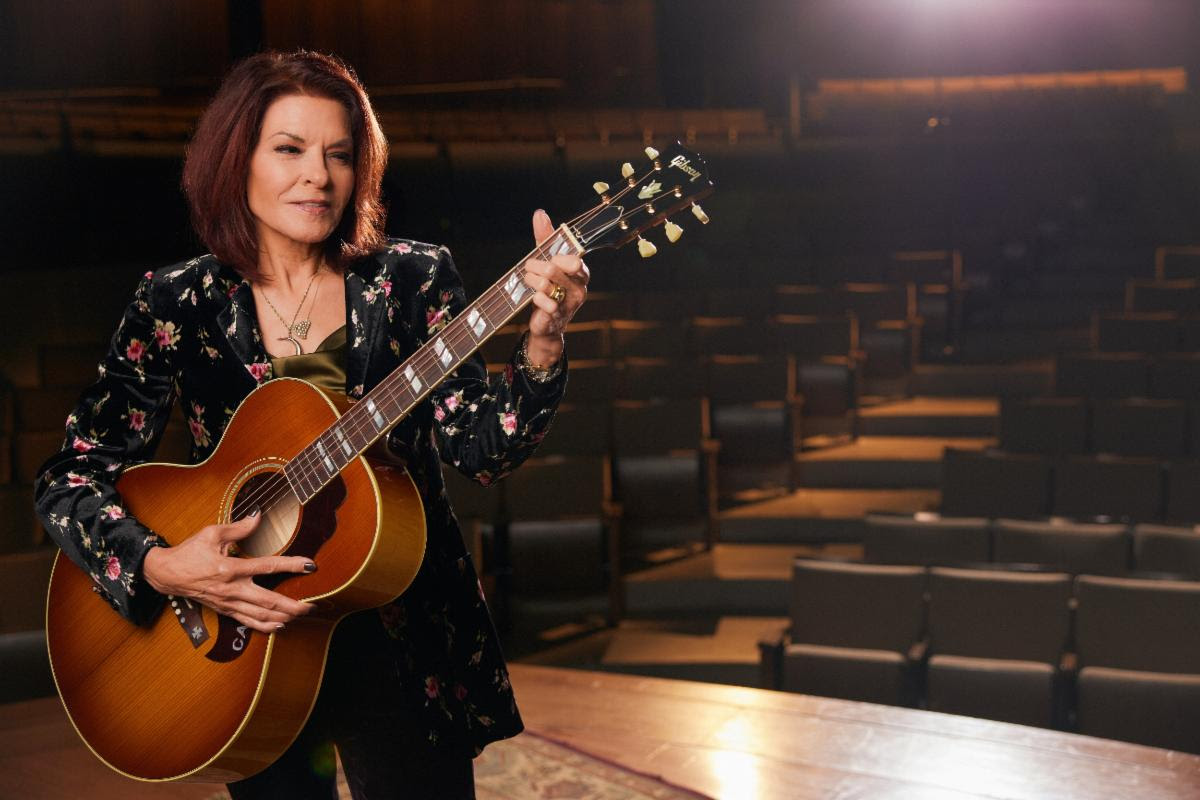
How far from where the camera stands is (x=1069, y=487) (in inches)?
93.3

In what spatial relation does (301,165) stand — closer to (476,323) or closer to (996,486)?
(476,323)

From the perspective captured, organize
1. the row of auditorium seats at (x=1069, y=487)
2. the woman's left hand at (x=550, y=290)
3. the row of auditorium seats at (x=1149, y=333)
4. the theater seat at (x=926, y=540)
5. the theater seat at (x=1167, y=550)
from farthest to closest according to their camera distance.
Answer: the row of auditorium seats at (x=1149, y=333) < the row of auditorium seats at (x=1069, y=487) < the theater seat at (x=926, y=540) < the theater seat at (x=1167, y=550) < the woman's left hand at (x=550, y=290)

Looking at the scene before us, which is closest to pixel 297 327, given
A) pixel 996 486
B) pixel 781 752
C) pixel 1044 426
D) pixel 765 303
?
pixel 781 752

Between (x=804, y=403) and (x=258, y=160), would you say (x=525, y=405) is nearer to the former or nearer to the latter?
(x=258, y=160)

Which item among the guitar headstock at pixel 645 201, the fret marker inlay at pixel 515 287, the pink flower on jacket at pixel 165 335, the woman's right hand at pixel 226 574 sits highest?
the guitar headstock at pixel 645 201

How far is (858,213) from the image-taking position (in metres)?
4.79

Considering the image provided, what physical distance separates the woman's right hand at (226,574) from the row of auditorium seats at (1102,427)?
2.29 metres

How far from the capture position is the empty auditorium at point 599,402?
0.61 m

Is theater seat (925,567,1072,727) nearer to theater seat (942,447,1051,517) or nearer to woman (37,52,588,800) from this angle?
theater seat (942,447,1051,517)

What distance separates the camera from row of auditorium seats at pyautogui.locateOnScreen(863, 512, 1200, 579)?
1.92 meters

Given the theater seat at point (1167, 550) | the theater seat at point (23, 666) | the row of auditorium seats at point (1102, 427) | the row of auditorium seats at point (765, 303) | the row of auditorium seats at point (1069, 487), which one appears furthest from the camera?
the row of auditorium seats at point (765, 303)

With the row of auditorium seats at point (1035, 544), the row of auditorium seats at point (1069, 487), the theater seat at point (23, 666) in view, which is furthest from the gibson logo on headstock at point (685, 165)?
the row of auditorium seats at point (1069, 487)

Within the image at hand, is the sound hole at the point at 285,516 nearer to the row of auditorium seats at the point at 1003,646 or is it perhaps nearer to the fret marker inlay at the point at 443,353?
the fret marker inlay at the point at 443,353

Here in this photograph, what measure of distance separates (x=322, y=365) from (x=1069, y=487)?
6.70ft
